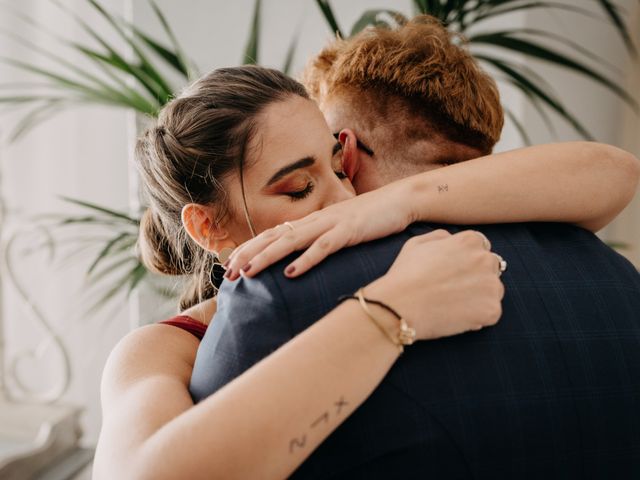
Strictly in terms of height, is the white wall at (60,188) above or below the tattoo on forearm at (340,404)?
below

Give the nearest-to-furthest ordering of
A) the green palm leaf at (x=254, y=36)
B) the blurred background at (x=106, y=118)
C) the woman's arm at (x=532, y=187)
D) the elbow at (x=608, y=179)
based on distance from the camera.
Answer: the woman's arm at (x=532, y=187)
the elbow at (x=608, y=179)
the green palm leaf at (x=254, y=36)
the blurred background at (x=106, y=118)

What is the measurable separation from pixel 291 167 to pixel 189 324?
337 mm

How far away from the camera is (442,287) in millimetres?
700

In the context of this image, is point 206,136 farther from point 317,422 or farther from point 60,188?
point 60,188

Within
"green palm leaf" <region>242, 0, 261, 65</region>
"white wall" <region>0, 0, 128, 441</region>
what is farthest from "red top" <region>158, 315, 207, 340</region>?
"white wall" <region>0, 0, 128, 441</region>

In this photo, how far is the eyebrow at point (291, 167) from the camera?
1.02m

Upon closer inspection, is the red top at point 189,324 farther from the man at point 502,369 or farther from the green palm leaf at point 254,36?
the green palm leaf at point 254,36

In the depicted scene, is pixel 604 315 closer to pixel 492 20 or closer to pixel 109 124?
pixel 492 20

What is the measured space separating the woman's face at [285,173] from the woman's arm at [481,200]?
0.17 meters

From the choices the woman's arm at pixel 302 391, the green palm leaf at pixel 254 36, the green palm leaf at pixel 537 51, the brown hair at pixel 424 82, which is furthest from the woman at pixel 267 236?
the green palm leaf at pixel 537 51

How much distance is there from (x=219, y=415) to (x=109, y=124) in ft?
7.08

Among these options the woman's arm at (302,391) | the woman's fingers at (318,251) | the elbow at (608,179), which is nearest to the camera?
the woman's arm at (302,391)

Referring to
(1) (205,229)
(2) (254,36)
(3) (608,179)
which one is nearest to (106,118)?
(2) (254,36)

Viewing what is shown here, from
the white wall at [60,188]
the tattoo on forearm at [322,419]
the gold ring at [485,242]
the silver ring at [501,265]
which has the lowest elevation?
the white wall at [60,188]
